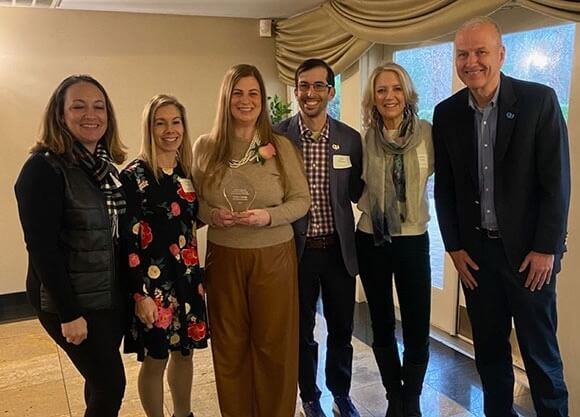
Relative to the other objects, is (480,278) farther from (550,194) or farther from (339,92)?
(339,92)

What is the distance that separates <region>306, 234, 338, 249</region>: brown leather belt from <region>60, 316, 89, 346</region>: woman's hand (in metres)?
0.93

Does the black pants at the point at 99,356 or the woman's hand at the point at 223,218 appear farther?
the woman's hand at the point at 223,218

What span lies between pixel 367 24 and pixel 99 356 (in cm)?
255

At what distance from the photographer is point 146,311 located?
192cm

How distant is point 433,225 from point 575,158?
124 cm

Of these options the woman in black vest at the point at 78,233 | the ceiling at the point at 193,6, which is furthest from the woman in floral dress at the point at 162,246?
the ceiling at the point at 193,6

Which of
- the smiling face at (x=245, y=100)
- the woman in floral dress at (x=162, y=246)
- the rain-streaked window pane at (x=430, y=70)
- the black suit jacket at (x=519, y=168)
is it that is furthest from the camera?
the rain-streaked window pane at (x=430, y=70)

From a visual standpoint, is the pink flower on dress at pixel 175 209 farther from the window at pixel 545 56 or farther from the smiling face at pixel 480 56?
the window at pixel 545 56

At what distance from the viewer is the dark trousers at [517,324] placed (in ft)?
6.36

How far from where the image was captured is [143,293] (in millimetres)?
1922

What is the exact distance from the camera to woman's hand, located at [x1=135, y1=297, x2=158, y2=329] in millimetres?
1914

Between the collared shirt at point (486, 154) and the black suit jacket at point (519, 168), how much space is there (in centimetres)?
2

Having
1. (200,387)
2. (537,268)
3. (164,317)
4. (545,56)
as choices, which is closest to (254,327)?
(164,317)

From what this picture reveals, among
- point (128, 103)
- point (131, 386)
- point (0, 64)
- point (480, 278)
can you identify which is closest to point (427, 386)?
point (480, 278)
